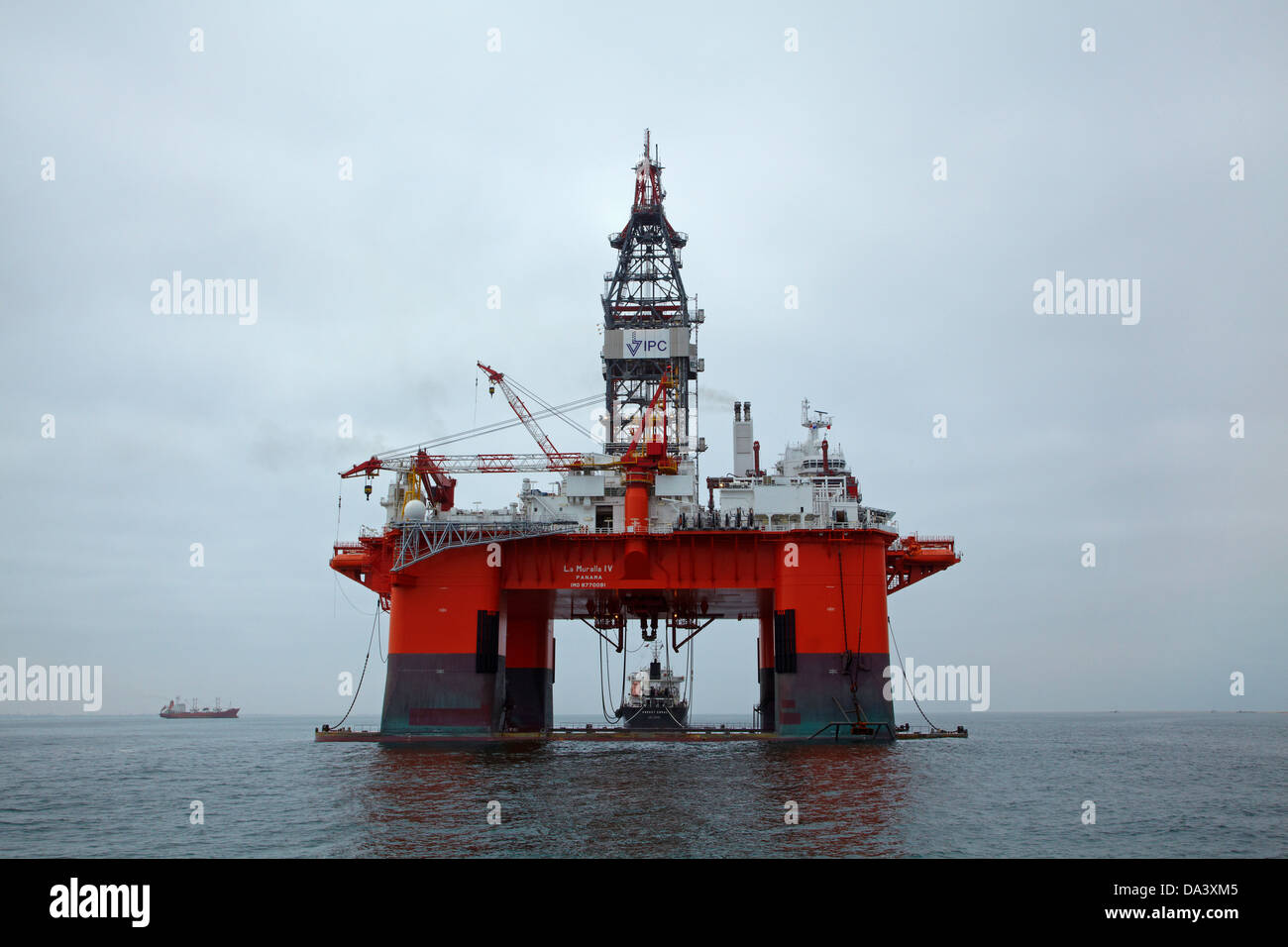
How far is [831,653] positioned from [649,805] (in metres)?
18.1

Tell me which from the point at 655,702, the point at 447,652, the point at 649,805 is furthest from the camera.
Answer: the point at 655,702

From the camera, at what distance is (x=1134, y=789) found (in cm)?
2839

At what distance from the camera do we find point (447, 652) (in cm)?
3903

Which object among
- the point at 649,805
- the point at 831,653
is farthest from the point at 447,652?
the point at 649,805

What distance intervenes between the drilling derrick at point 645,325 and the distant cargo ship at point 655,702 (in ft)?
60.5

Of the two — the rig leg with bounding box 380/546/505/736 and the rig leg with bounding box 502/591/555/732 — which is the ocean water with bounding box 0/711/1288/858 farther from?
the rig leg with bounding box 502/591/555/732

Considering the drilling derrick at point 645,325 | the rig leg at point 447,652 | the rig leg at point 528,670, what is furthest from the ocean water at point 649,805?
the drilling derrick at point 645,325

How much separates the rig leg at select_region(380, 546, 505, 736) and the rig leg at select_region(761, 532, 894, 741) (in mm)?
12408

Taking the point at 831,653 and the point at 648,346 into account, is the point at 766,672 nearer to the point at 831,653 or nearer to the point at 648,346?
the point at 831,653

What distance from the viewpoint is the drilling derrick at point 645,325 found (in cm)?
4906
